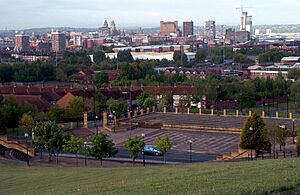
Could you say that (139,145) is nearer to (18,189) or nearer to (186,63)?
(18,189)

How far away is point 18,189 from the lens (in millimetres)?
16375

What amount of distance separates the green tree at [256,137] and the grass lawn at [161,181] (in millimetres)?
8781

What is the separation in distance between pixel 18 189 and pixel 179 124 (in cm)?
2333

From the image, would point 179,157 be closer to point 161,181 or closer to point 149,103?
point 161,181

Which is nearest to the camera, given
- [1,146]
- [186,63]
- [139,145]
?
[139,145]

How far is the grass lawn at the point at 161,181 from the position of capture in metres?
10.9

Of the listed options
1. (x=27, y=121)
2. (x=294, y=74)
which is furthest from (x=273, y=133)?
(x=294, y=74)

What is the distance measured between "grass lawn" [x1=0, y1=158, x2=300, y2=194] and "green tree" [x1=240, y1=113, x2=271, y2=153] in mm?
8781

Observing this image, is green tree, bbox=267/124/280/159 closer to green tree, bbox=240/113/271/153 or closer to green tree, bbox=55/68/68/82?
green tree, bbox=240/113/271/153

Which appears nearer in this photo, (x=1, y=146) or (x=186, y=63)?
(x=1, y=146)

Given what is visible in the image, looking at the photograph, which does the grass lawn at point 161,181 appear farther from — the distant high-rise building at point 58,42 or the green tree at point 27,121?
the distant high-rise building at point 58,42

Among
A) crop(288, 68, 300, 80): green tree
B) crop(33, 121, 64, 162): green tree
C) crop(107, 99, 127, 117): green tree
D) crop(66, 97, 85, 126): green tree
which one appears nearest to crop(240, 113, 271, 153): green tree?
crop(33, 121, 64, 162): green tree

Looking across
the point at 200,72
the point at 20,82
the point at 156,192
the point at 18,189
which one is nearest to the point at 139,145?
the point at 18,189

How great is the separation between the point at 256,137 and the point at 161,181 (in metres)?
13.2
